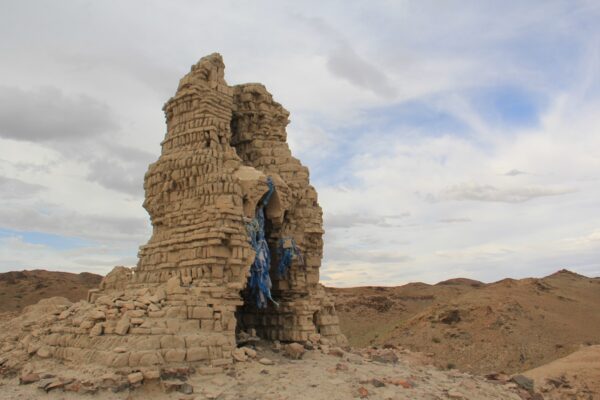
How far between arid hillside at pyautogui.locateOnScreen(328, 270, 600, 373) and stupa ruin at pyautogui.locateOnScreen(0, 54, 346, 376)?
10893 mm

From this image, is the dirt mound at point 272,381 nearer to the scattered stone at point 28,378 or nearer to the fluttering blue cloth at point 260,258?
the scattered stone at point 28,378

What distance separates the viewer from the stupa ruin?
10.1 meters

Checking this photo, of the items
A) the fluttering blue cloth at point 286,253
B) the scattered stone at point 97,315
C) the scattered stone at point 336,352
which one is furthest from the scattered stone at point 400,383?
the scattered stone at point 97,315

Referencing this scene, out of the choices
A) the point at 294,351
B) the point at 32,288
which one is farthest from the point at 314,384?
the point at 32,288

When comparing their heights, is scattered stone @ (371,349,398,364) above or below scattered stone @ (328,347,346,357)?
below

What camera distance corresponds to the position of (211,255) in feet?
37.0

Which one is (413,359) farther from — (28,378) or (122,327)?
(28,378)

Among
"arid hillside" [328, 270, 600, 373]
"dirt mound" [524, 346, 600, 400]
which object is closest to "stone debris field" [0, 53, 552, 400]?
"dirt mound" [524, 346, 600, 400]

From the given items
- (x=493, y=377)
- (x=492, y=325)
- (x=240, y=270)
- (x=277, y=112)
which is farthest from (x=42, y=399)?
(x=492, y=325)

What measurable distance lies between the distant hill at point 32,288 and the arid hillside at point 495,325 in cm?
2218

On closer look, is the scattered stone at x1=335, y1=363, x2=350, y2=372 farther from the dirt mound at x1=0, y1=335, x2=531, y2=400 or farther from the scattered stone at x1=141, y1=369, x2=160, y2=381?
the scattered stone at x1=141, y1=369, x2=160, y2=381

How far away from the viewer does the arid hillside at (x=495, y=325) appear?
24859 mm

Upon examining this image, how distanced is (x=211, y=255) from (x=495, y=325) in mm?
21903

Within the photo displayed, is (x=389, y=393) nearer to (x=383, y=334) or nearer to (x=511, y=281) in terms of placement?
(x=383, y=334)
